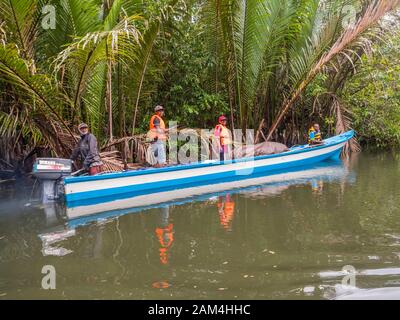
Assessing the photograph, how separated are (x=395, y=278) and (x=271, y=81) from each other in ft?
32.0

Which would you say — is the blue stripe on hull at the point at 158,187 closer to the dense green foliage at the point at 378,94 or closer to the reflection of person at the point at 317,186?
the reflection of person at the point at 317,186

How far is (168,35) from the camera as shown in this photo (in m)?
10.5

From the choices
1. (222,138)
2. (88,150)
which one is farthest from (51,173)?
(222,138)

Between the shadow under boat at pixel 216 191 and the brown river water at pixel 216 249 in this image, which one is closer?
the brown river water at pixel 216 249

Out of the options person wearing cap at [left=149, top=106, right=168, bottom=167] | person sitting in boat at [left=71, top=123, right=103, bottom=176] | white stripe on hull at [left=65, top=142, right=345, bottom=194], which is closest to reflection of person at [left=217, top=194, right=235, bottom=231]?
white stripe on hull at [left=65, top=142, right=345, bottom=194]

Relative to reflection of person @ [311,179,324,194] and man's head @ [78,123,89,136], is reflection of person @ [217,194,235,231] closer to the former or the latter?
reflection of person @ [311,179,324,194]

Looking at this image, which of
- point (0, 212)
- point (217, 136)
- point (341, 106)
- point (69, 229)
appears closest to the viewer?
point (69, 229)

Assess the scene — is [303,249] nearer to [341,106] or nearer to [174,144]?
[174,144]

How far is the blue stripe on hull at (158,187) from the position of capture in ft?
24.8

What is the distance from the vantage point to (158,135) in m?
8.83

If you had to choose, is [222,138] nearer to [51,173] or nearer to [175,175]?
[175,175]

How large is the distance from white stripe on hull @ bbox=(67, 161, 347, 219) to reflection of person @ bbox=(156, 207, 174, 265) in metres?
0.95

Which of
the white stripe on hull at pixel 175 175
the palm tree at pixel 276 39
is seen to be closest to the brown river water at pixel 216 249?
the white stripe on hull at pixel 175 175
